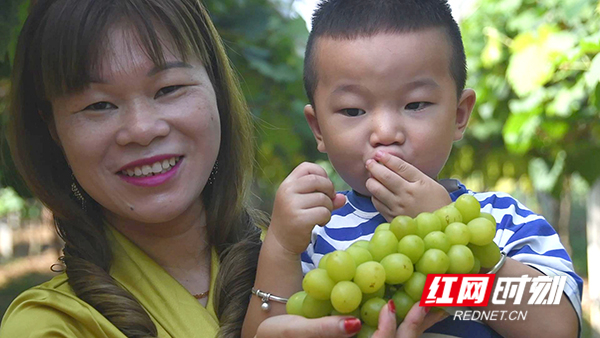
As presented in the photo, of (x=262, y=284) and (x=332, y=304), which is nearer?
(x=332, y=304)

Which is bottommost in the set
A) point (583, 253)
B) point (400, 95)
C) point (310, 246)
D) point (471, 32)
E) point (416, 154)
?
point (310, 246)

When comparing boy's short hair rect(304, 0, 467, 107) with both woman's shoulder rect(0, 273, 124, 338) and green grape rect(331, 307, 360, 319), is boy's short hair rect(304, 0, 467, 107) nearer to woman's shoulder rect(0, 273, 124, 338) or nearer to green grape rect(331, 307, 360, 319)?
green grape rect(331, 307, 360, 319)

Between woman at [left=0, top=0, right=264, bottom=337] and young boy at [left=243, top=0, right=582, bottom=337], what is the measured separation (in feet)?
1.08

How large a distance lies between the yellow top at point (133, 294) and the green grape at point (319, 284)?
1.80 ft

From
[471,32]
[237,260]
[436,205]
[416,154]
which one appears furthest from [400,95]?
[471,32]

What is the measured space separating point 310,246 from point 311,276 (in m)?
0.49

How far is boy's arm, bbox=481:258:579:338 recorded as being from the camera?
1.88 metres

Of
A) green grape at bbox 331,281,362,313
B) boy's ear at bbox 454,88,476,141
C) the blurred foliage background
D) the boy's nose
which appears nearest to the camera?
green grape at bbox 331,281,362,313

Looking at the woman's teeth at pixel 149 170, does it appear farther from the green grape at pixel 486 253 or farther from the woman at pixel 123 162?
the green grape at pixel 486 253

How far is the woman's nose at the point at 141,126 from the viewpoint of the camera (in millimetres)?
2029

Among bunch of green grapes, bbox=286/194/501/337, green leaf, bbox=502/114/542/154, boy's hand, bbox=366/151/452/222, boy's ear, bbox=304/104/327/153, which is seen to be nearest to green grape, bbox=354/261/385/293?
bunch of green grapes, bbox=286/194/501/337

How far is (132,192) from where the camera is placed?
2.11m

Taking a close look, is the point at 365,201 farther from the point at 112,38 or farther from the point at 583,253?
the point at 583,253

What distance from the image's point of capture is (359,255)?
1711 mm
